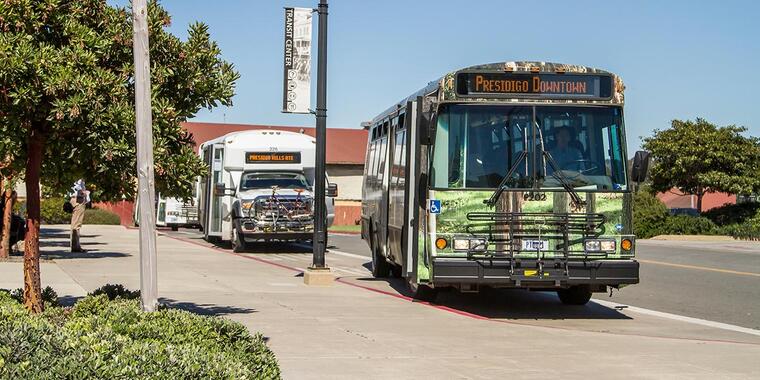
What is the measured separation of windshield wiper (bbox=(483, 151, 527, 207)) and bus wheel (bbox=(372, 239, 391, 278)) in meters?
6.42

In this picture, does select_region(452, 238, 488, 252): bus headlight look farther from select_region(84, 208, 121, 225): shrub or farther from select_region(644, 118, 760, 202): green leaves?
select_region(84, 208, 121, 225): shrub

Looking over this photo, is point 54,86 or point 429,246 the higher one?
point 54,86

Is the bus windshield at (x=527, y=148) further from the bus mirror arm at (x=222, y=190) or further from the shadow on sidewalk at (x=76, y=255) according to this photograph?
the bus mirror arm at (x=222, y=190)

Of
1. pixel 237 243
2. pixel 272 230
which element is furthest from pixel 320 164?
pixel 237 243

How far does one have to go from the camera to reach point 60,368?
5746 millimetres

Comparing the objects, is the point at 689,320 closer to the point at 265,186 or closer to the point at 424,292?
the point at 424,292

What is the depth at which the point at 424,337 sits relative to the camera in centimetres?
1182

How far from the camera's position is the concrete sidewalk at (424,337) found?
31.6 feet

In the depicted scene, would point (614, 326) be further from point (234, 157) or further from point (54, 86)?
point (234, 157)

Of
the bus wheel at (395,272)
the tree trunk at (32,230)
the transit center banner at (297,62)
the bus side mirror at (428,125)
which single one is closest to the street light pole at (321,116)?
the transit center banner at (297,62)

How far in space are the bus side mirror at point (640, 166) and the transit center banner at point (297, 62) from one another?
6.85 m

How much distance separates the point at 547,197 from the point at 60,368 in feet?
30.2

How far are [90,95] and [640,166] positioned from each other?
306 inches

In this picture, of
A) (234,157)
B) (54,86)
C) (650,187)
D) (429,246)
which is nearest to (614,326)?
(429,246)
